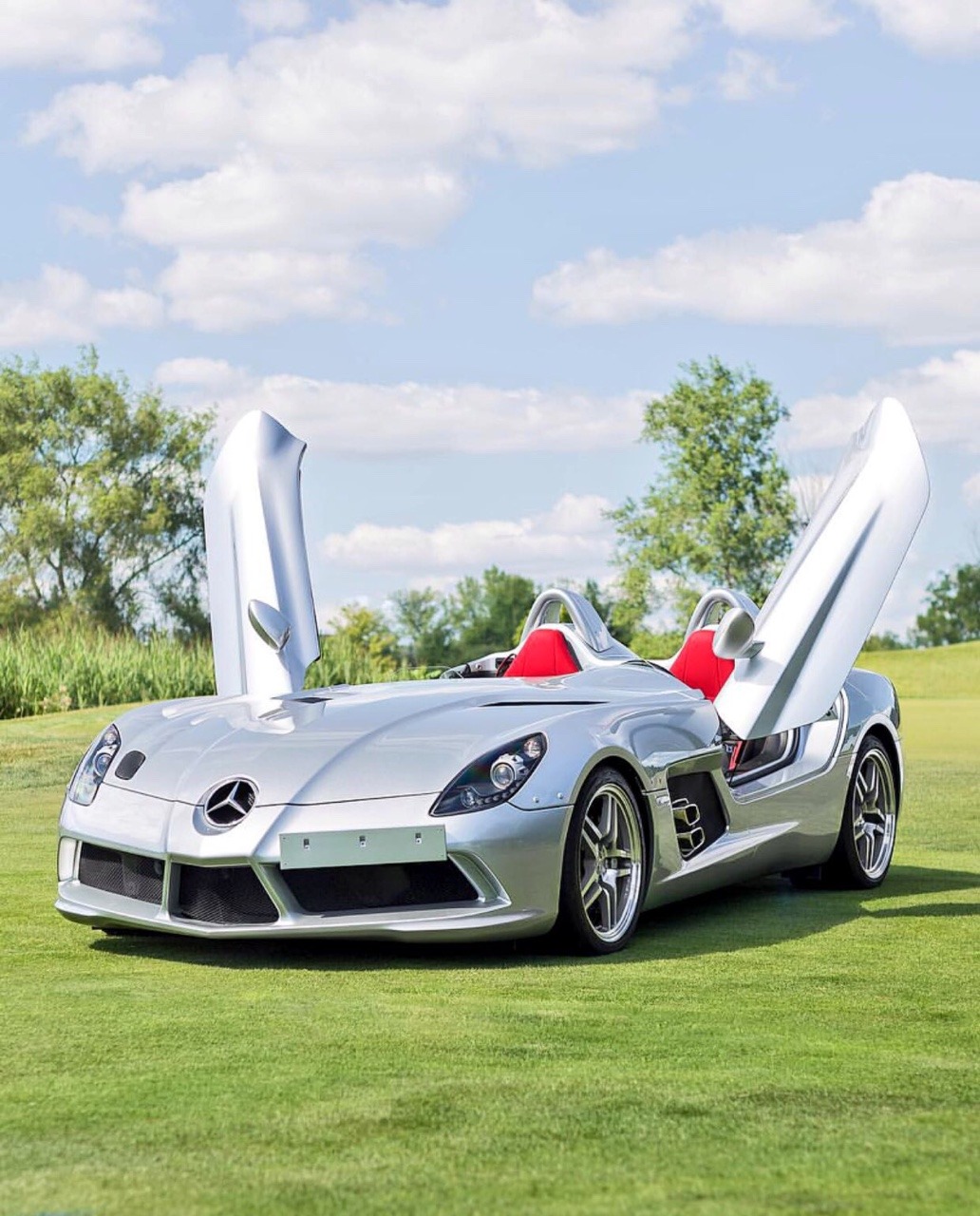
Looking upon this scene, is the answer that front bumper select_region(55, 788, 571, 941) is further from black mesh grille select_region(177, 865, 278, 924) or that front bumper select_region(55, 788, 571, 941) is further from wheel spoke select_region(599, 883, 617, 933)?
wheel spoke select_region(599, 883, 617, 933)

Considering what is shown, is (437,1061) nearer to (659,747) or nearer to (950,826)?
(659,747)

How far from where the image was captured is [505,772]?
641 cm

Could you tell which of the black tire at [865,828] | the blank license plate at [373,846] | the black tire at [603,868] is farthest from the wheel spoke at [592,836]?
the black tire at [865,828]

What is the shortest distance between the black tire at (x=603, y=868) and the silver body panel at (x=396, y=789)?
73 mm

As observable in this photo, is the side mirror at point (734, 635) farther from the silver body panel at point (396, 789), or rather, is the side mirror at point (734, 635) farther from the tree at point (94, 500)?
the tree at point (94, 500)

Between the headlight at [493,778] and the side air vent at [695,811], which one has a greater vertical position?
the headlight at [493,778]

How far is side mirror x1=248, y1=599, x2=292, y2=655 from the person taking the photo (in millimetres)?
8352

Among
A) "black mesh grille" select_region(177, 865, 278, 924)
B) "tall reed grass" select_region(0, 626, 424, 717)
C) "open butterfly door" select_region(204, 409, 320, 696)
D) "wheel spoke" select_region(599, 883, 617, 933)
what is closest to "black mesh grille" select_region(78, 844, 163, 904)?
"black mesh grille" select_region(177, 865, 278, 924)

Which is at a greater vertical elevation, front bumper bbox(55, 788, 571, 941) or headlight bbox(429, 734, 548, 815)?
headlight bbox(429, 734, 548, 815)

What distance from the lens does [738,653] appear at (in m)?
7.92

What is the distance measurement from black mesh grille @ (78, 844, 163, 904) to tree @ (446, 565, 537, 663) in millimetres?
102990

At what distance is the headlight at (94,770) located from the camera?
6.96m

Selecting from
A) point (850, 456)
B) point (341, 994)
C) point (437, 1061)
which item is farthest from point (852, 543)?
point (437, 1061)

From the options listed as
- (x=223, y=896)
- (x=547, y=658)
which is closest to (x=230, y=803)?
(x=223, y=896)
